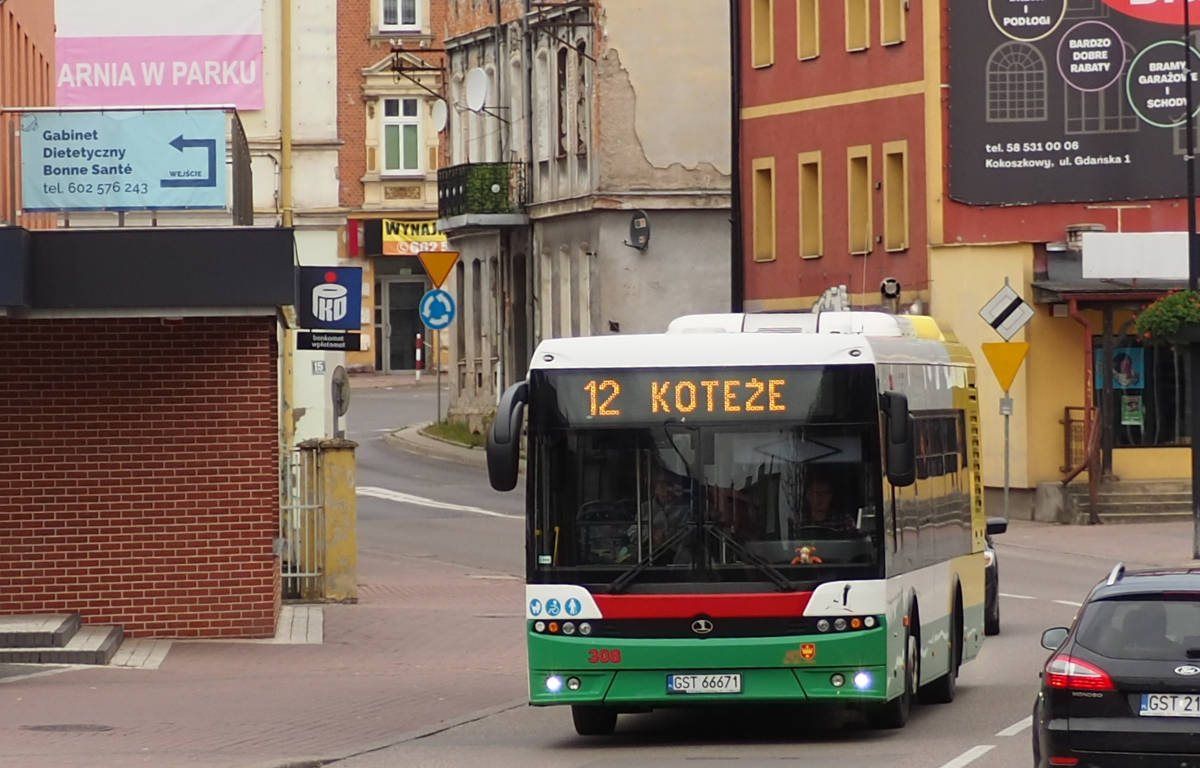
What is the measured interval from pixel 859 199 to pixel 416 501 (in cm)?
1006

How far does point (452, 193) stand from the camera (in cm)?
5528

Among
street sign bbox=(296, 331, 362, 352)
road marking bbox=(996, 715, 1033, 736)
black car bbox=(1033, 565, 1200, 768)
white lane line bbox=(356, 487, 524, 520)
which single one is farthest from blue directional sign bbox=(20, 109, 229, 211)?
white lane line bbox=(356, 487, 524, 520)

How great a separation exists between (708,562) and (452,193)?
41.4 m

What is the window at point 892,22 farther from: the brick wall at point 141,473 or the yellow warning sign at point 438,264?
the brick wall at point 141,473

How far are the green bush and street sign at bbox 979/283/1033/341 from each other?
8.45 feet

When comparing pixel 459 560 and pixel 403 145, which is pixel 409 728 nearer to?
pixel 459 560

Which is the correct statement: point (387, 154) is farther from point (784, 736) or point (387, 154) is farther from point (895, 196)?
→ point (784, 736)

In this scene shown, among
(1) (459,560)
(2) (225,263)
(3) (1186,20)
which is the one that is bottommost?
(1) (459,560)

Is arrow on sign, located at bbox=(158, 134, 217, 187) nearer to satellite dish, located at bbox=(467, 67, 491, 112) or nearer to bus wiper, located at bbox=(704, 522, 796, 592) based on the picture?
bus wiper, located at bbox=(704, 522, 796, 592)

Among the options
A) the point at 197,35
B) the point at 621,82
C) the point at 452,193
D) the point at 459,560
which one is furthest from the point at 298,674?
the point at 452,193

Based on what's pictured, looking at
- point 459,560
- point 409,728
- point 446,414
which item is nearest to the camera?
point 409,728

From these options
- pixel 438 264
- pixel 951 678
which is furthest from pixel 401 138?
pixel 951 678

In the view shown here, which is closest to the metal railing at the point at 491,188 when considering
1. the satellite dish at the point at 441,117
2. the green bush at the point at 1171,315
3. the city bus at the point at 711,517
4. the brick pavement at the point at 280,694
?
the satellite dish at the point at 441,117

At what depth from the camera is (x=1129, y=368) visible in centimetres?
3838
